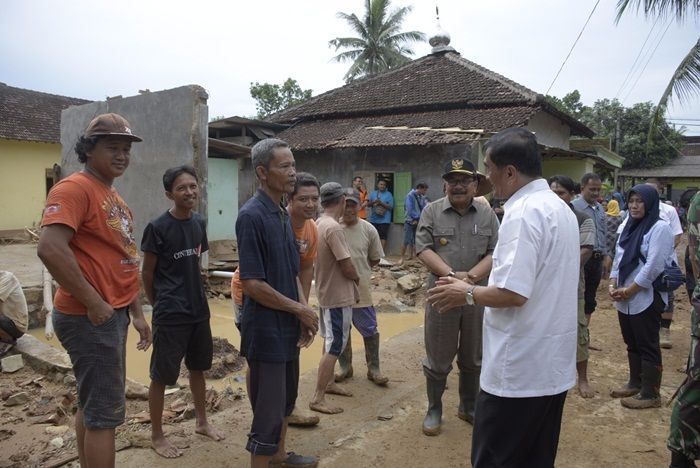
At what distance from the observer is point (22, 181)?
18000mm

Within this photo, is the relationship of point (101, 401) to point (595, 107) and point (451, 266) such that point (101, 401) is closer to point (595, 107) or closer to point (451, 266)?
point (451, 266)

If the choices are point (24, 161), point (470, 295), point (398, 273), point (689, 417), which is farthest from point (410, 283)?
point (24, 161)

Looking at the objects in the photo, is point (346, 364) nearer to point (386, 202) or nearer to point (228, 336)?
point (228, 336)

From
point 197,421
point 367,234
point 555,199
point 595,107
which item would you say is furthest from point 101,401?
point 595,107

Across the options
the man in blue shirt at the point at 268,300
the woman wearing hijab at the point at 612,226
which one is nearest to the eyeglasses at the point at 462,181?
the man in blue shirt at the point at 268,300

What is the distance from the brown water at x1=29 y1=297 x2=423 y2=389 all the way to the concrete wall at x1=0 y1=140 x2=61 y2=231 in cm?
1300

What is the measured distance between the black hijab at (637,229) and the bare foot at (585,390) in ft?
3.17

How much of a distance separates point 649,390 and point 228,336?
15.9 feet

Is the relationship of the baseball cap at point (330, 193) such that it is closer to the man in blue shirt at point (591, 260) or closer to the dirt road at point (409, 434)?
the dirt road at point (409, 434)

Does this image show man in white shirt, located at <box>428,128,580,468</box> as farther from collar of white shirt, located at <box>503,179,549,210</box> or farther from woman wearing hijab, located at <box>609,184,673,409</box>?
woman wearing hijab, located at <box>609,184,673,409</box>

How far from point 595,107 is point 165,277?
31.2m

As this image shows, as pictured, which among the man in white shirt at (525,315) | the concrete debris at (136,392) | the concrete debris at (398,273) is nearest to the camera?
the man in white shirt at (525,315)

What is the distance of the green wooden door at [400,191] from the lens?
13.7 meters

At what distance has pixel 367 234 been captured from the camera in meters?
4.87
